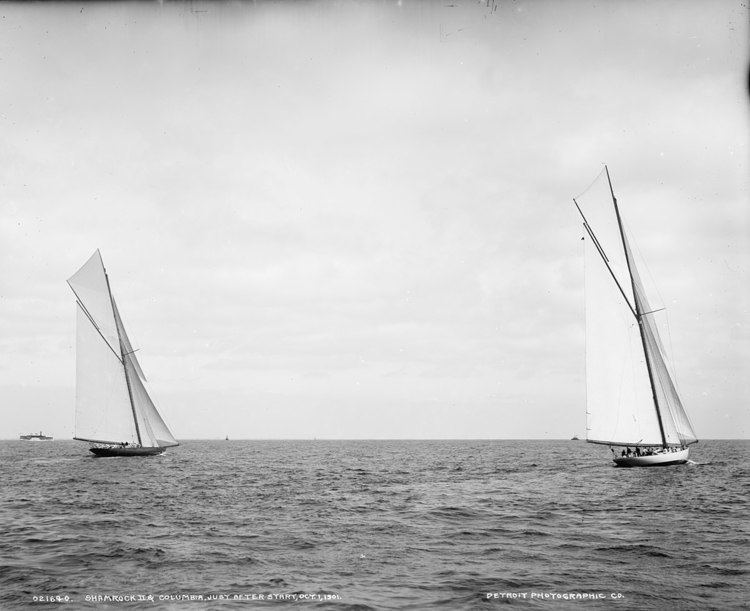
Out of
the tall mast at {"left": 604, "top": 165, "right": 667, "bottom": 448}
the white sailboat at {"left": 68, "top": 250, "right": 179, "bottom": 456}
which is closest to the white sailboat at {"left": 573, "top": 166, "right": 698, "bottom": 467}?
the tall mast at {"left": 604, "top": 165, "right": 667, "bottom": 448}

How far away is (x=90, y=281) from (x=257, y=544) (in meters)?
57.0

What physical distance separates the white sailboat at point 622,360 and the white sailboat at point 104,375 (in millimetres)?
52070

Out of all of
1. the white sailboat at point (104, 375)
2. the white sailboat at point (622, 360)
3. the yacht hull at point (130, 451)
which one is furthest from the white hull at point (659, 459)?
the yacht hull at point (130, 451)

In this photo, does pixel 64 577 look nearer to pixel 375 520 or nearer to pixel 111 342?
pixel 375 520

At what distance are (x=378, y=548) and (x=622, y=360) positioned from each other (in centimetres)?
3439

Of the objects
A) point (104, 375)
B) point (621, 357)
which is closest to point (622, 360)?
point (621, 357)

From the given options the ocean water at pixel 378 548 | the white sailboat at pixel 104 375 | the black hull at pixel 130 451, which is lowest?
the black hull at pixel 130 451

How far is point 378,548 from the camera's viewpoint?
2061 centimetres

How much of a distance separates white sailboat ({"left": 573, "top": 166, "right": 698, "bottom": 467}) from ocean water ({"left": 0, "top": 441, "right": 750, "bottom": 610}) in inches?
361

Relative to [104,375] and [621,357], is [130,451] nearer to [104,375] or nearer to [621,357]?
[104,375]

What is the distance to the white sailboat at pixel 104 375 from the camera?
65.7 meters

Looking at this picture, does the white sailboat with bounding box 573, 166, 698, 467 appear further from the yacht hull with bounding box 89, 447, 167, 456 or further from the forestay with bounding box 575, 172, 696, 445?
the yacht hull with bounding box 89, 447, 167, 456

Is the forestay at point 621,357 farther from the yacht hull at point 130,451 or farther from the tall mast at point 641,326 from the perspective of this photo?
the yacht hull at point 130,451

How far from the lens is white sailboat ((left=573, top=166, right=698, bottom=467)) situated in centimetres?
4766
